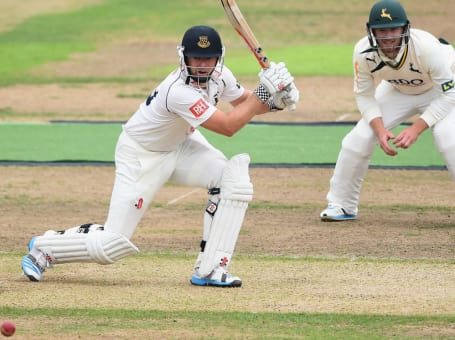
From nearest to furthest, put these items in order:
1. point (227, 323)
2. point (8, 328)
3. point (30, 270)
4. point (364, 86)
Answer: point (8, 328)
point (227, 323)
point (30, 270)
point (364, 86)

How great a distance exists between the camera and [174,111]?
8195mm

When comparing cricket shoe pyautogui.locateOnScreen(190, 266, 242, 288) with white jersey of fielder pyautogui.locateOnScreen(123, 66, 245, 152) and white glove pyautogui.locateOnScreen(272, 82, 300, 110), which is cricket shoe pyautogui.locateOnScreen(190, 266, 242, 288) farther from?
white glove pyautogui.locateOnScreen(272, 82, 300, 110)

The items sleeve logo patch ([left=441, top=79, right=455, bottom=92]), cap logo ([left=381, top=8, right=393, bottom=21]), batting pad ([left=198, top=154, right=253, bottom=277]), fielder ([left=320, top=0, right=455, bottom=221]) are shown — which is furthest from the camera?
sleeve logo patch ([left=441, top=79, right=455, bottom=92])

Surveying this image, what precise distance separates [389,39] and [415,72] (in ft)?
1.82

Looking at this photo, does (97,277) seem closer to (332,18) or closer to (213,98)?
(213,98)

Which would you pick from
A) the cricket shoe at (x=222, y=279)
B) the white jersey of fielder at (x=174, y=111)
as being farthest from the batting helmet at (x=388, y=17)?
the cricket shoe at (x=222, y=279)

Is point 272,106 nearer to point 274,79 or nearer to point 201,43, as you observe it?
point 274,79

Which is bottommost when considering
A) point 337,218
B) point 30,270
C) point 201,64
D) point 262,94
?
point 337,218

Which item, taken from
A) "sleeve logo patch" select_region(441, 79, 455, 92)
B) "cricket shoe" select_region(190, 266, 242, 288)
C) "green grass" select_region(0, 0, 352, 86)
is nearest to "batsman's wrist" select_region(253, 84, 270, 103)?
"cricket shoe" select_region(190, 266, 242, 288)

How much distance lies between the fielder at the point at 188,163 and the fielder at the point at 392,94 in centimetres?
195

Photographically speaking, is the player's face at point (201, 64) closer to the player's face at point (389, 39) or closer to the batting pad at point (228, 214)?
the batting pad at point (228, 214)

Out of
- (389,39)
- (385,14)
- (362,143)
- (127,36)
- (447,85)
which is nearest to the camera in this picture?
(385,14)

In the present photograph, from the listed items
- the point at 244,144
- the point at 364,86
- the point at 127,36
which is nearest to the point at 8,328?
the point at 364,86

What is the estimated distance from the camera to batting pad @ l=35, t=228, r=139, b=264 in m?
8.20
